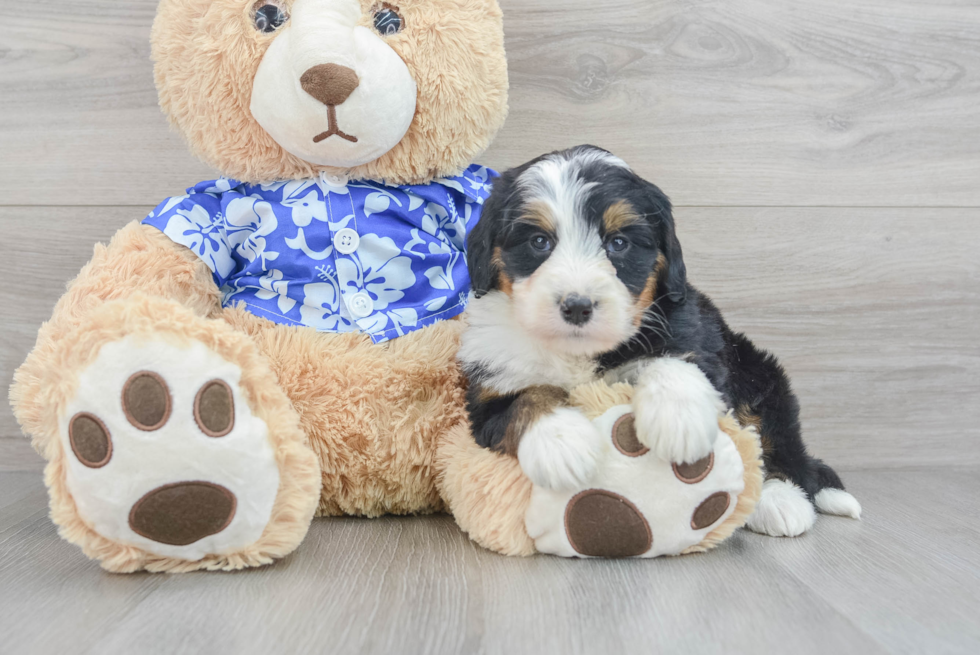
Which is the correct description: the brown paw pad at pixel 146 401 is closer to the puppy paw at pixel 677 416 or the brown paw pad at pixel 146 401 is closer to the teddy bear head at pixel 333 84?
the teddy bear head at pixel 333 84

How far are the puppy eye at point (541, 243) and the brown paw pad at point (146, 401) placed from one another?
74 cm

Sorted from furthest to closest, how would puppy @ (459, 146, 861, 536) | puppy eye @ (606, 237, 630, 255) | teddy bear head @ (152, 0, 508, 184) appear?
teddy bear head @ (152, 0, 508, 184)
puppy eye @ (606, 237, 630, 255)
puppy @ (459, 146, 861, 536)

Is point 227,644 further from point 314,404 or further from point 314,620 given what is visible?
point 314,404

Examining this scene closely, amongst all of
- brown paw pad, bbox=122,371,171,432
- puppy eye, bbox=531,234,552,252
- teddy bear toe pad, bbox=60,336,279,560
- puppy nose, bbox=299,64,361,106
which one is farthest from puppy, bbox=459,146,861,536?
brown paw pad, bbox=122,371,171,432

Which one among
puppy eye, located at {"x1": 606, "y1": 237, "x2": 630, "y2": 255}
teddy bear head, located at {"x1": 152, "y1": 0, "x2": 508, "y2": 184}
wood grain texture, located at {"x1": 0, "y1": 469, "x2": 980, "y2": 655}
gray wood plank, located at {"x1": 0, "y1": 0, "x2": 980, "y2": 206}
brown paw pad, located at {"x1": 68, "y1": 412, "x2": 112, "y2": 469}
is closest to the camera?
wood grain texture, located at {"x1": 0, "y1": 469, "x2": 980, "y2": 655}

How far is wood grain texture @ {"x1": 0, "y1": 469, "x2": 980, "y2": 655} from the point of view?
A: 1.16 meters

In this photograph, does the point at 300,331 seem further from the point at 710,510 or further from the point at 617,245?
the point at 710,510

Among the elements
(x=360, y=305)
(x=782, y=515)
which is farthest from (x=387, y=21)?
(x=782, y=515)

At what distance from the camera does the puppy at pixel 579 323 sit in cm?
140

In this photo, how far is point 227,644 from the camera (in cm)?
114

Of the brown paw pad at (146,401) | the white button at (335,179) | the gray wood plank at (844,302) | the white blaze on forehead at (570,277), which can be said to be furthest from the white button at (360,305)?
the gray wood plank at (844,302)

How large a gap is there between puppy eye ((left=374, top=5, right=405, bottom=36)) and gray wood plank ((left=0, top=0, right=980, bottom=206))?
0.64 meters

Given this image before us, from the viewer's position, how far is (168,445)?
1.31 metres

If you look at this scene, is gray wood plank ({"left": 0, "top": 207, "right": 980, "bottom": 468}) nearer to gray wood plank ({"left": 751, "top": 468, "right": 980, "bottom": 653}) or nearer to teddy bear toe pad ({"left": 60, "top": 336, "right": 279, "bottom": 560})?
gray wood plank ({"left": 751, "top": 468, "right": 980, "bottom": 653})
